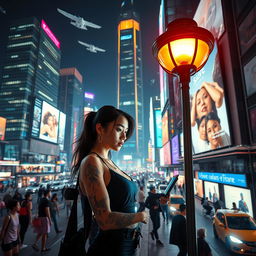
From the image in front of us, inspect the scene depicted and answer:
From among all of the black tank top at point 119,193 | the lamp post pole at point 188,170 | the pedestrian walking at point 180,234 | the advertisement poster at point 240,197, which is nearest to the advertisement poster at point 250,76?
the advertisement poster at point 240,197

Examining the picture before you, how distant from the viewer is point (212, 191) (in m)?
17.5

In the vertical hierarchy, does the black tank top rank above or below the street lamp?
below

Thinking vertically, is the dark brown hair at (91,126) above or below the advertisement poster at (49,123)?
below

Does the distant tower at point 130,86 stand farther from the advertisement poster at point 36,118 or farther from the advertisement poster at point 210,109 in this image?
the advertisement poster at point 210,109

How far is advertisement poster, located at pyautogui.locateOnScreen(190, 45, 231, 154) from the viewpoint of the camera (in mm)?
14240

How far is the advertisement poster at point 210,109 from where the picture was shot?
1424 centimetres

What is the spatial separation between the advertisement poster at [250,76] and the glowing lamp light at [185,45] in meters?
11.6

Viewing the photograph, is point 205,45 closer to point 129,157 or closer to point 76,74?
point 129,157

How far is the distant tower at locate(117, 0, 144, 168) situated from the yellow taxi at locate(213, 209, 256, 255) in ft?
550

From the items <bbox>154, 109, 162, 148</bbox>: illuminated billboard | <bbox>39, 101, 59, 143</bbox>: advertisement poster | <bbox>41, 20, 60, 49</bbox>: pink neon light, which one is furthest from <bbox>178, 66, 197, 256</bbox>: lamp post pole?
<bbox>41, 20, 60, 49</bbox>: pink neon light

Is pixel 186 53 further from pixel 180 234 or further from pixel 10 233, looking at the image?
pixel 10 233

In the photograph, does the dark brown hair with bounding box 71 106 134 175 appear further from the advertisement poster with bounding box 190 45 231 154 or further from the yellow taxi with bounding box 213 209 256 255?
the advertisement poster with bounding box 190 45 231 154

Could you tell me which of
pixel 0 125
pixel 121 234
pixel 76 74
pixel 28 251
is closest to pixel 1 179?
pixel 0 125

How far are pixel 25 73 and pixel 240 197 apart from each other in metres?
99.0
